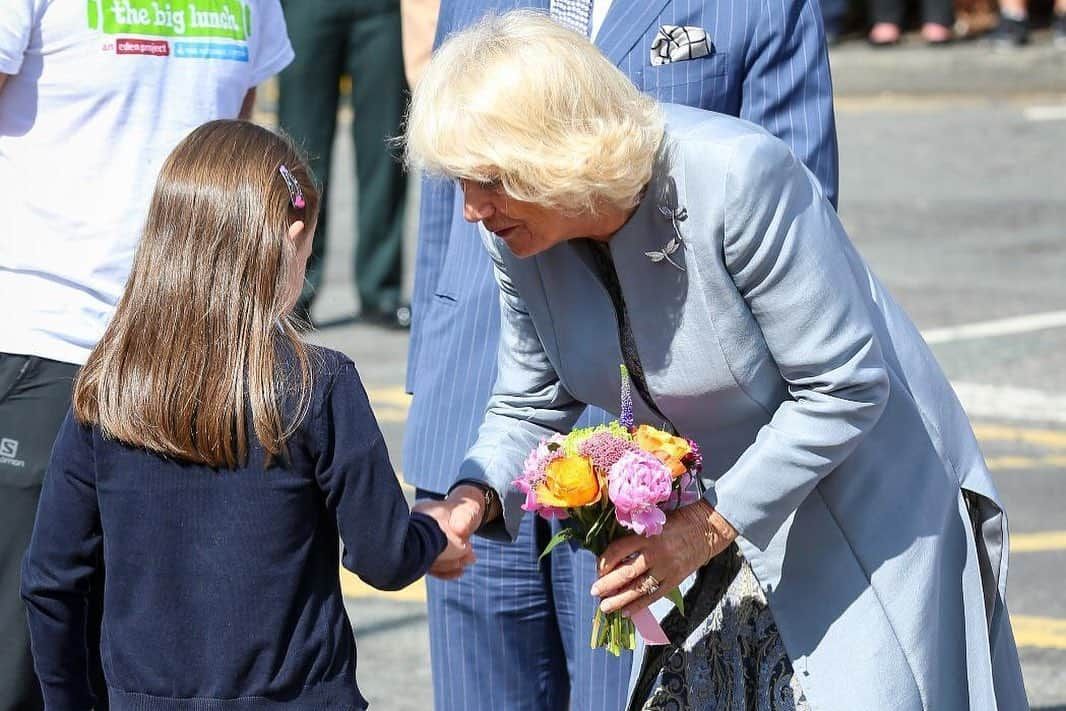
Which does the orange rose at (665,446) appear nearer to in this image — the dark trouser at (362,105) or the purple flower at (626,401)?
the purple flower at (626,401)

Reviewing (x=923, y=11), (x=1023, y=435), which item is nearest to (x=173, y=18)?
(x=1023, y=435)

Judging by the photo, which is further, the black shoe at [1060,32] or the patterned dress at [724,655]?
the black shoe at [1060,32]

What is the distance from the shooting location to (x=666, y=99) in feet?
10.5

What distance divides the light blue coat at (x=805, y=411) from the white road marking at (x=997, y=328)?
5.36m

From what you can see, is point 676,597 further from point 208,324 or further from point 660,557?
point 208,324

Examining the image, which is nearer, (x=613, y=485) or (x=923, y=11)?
(x=613, y=485)

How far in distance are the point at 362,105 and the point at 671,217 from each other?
6.29 metres

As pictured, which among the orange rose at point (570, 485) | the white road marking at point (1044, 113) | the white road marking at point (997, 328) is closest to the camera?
the orange rose at point (570, 485)

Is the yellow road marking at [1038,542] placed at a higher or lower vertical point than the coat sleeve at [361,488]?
lower

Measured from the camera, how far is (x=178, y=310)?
Result: 2551 millimetres

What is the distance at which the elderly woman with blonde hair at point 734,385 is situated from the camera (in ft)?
8.44

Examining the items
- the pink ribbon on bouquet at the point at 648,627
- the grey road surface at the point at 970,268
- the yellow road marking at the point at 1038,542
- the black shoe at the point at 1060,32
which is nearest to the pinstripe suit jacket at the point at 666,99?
the pink ribbon on bouquet at the point at 648,627

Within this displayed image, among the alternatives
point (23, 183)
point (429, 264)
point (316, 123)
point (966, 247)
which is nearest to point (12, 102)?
point (23, 183)

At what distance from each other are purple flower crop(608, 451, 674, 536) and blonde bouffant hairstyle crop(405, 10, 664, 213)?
39 centimetres
